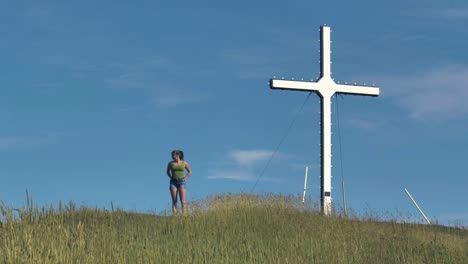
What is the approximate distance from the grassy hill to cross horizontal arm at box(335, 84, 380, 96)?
4.13 metres

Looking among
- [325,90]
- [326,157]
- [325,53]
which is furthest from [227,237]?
[325,53]

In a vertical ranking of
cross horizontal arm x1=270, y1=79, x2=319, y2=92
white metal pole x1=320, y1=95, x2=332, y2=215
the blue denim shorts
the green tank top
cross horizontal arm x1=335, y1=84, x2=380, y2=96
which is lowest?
the blue denim shorts

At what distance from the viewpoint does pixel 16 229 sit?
36.1 ft

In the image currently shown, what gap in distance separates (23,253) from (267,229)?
7408 millimetres

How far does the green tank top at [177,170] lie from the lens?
20.4 metres

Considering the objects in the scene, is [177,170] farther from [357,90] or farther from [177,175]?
[357,90]

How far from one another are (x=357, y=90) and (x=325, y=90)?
1404 millimetres

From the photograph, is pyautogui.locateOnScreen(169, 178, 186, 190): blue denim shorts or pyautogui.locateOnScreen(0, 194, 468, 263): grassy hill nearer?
pyautogui.locateOnScreen(0, 194, 468, 263): grassy hill

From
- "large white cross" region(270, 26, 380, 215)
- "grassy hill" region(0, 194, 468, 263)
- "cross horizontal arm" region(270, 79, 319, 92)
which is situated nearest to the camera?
"grassy hill" region(0, 194, 468, 263)

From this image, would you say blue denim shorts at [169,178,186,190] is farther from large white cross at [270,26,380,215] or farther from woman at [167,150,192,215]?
large white cross at [270,26,380,215]

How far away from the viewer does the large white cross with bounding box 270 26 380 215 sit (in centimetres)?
2270

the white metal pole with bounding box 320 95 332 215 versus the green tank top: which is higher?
the white metal pole with bounding box 320 95 332 215

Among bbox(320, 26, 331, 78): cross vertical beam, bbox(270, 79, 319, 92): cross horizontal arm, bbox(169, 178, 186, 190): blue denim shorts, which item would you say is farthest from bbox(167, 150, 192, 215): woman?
bbox(320, 26, 331, 78): cross vertical beam

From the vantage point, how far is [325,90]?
76.3ft
